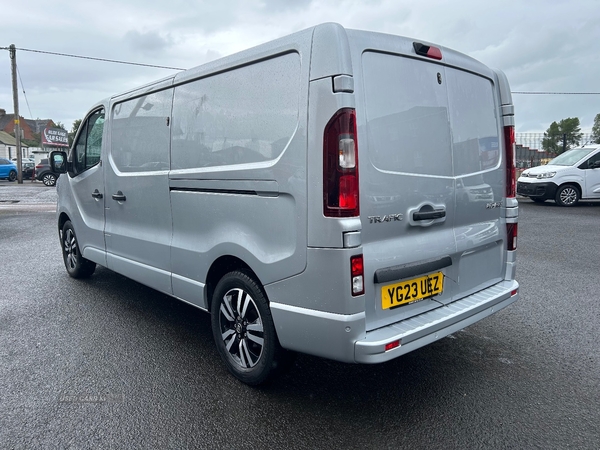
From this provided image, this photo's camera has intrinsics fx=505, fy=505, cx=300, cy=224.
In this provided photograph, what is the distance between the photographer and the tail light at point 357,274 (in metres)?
2.67

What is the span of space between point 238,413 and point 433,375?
4.49ft

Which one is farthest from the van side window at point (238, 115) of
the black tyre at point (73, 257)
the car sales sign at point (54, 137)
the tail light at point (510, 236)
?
the car sales sign at point (54, 137)

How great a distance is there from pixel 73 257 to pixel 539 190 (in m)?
12.9

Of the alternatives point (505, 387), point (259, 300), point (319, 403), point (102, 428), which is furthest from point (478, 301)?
point (102, 428)

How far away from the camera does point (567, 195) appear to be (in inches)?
564

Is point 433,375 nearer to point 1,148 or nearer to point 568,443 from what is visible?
point 568,443

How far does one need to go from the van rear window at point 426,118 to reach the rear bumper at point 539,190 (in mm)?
12127

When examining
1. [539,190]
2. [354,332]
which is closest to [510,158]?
[354,332]

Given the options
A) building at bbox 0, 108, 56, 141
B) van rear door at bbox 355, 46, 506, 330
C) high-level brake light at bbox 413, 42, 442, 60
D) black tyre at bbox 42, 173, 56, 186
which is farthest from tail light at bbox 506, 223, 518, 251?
building at bbox 0, 108, 56, 141

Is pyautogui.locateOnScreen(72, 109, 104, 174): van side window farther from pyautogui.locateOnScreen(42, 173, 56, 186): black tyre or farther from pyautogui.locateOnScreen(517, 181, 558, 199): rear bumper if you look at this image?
pyautogui.locateOnScreen(42, 173, 56, 186): black tyre

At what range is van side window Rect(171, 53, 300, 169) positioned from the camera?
2885 mm

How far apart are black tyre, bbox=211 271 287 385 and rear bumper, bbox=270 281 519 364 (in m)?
0.16

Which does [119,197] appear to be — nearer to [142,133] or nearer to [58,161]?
[142,133]

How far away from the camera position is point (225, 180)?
3.29 metres
